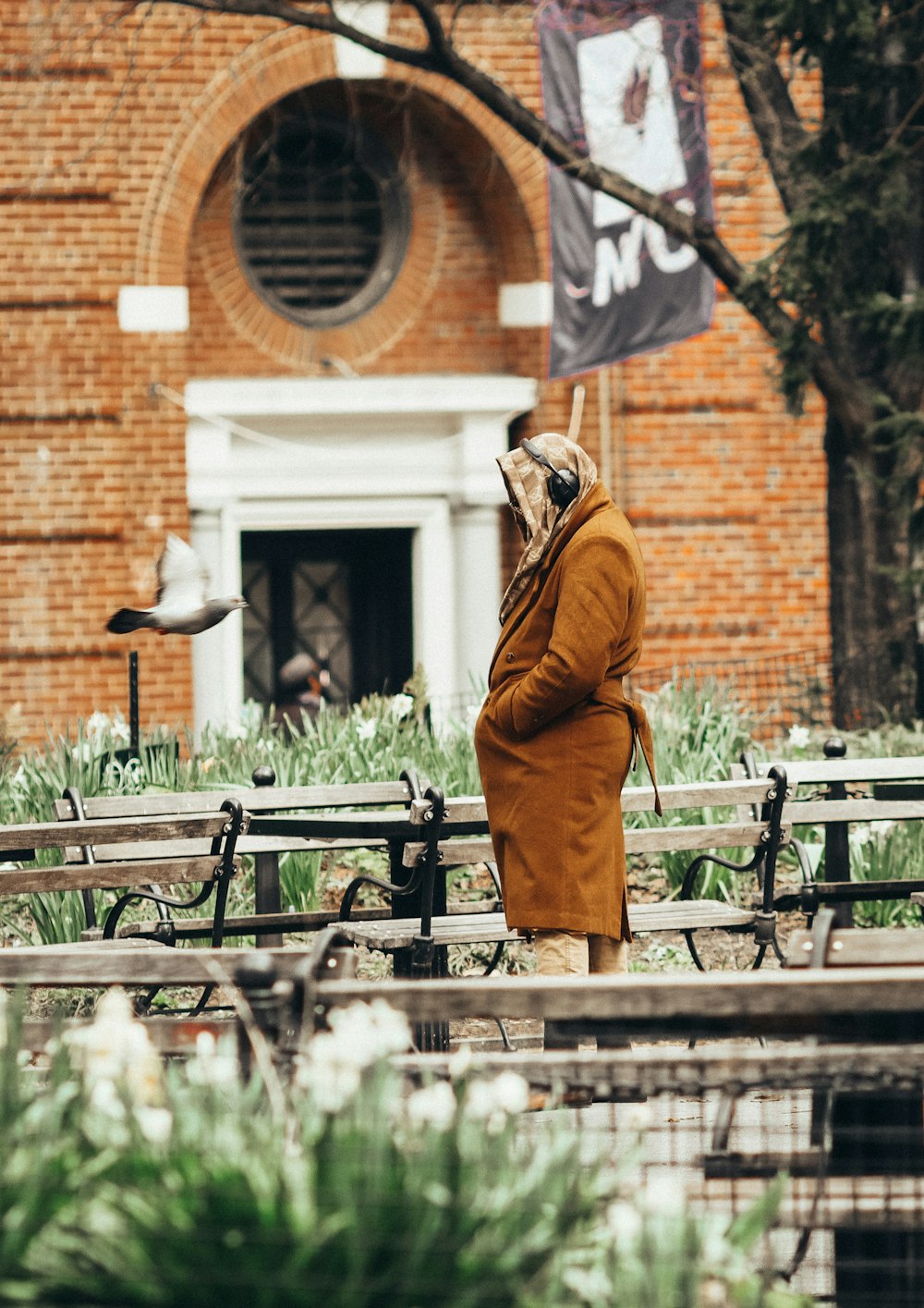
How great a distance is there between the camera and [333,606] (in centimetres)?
1380

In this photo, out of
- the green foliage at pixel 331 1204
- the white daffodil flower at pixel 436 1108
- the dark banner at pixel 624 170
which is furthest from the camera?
the dark banner at pixel 624 170

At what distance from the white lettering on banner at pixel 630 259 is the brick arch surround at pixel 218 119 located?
1.61 metres

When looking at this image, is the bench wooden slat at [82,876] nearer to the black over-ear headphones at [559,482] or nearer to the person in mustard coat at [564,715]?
the person in mustard coat at [564,715]

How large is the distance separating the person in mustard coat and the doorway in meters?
8.66

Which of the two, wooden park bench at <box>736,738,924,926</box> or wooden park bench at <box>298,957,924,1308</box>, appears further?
wooden park bench at <box>736,738,924,926</box>

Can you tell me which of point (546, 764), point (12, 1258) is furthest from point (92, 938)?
point (12, 1258)

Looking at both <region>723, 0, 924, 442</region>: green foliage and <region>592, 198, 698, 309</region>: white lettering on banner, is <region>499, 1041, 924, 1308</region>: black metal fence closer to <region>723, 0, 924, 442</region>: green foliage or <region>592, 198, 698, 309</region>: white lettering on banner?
<region>723, 0, 924, 442</region>: green foliage

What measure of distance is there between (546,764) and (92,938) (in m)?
2.17

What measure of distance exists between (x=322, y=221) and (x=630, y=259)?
283cm

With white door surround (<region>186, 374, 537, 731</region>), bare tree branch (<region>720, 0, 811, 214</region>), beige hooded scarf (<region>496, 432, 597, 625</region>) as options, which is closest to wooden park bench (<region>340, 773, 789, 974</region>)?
beige hooded scarf (<region>496, 432, 597, 625</region>)

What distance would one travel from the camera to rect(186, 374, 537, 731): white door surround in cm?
1270

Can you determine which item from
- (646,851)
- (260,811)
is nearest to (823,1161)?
(646,851)

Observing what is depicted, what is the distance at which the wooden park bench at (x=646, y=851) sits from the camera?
5.82m

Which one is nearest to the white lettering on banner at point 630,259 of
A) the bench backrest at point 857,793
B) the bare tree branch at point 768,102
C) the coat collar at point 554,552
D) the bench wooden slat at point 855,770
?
the bare tree branch at point 768,102
